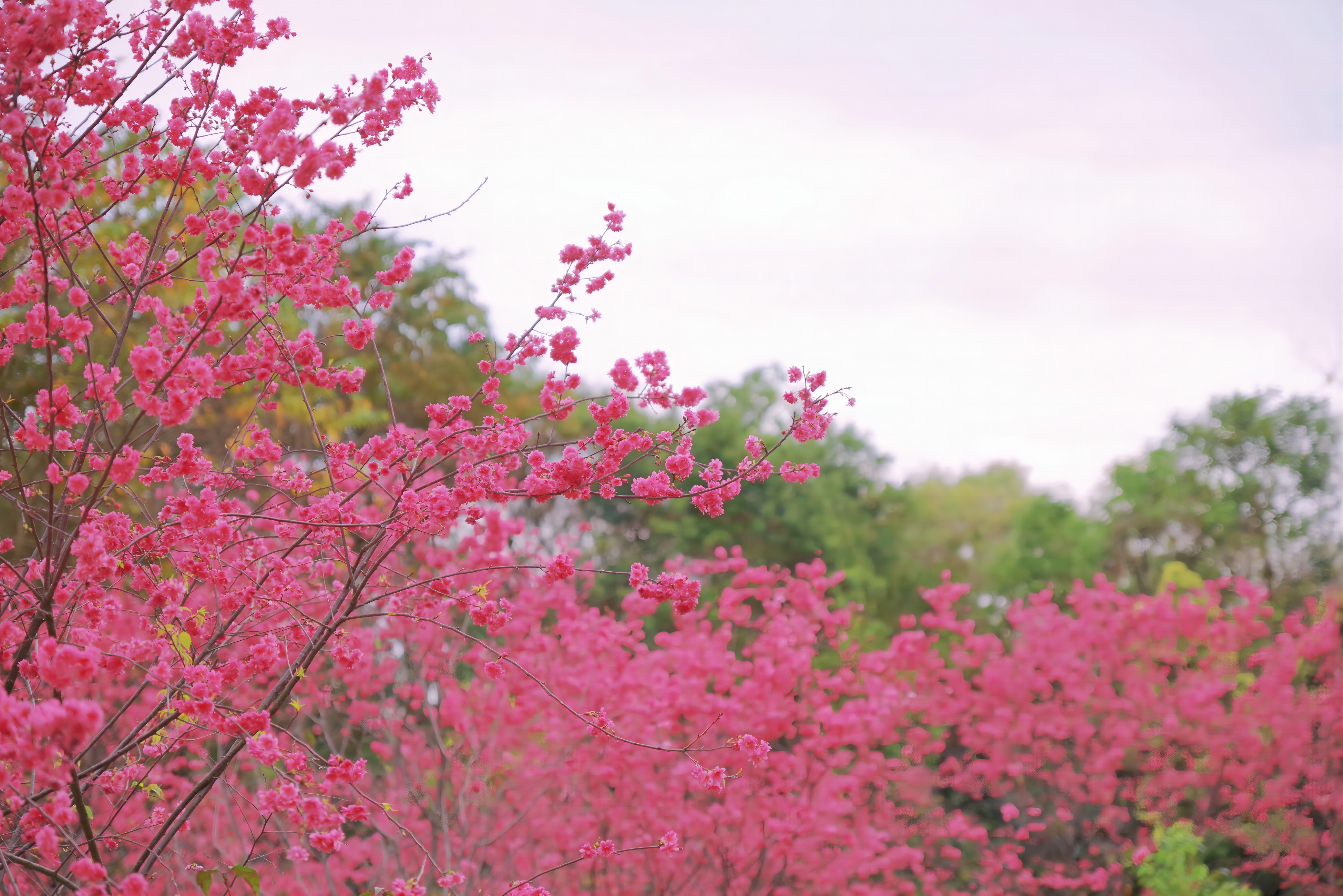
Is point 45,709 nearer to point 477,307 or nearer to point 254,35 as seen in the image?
point 254,35

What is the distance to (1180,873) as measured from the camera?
7.45m

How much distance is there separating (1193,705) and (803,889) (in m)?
3.92

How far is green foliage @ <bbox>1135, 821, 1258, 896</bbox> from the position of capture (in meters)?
7.41

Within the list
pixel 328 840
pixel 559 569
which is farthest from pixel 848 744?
pixel 328 840

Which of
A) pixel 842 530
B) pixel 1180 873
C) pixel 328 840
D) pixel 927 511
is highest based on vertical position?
pixel 927 511

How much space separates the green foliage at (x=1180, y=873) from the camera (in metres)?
7.41

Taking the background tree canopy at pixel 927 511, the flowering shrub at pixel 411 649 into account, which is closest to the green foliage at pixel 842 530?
the background tree canopy at pixel 927 511

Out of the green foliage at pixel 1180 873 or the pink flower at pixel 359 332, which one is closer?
the pink flower at pixel 359 332

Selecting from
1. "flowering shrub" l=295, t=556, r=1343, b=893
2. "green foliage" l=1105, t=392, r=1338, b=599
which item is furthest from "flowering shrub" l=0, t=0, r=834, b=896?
"green foliage" l=1105, t=392, r=1338, b=599

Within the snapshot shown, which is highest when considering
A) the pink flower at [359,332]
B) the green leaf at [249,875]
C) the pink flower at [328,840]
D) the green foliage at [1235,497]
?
the green foliage at [1235,497]

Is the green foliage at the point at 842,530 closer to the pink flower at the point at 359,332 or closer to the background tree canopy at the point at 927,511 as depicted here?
the background tree canopy at the point at 927,511

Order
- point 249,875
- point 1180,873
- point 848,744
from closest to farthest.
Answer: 1. point 249,875
2. point 1180,873
3. point 848,744

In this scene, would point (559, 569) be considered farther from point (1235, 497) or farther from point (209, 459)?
point (1235, 497)

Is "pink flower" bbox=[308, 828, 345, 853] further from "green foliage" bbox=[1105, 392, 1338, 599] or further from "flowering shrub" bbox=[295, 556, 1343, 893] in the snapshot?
"green foliage" bbox=[1105, 392, 1338, 599]
